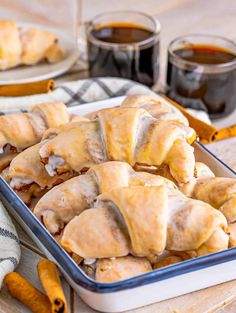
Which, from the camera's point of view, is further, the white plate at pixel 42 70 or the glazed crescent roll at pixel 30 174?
the white plate at pixel 42 70

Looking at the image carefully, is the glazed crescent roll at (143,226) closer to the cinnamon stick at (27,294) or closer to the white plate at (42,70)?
the cinnamon stick at (27,294)

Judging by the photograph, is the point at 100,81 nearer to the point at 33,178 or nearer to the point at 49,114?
the point at 49,114

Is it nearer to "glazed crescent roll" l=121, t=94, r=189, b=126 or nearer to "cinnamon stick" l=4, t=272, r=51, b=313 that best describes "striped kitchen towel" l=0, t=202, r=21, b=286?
"cinnamon stick" l=4, t=272, r=51, b=313

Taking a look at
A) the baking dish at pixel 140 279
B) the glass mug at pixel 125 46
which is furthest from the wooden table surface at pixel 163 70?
the glass mug at pixel 125 46

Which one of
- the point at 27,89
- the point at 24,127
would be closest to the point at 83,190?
the point at 24,127

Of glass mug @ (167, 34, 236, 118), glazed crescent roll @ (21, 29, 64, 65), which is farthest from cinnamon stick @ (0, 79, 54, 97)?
glass mug @ (167, 34, 236, 118)

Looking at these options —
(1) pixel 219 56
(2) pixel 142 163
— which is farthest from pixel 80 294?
(1) pixel 219 56
